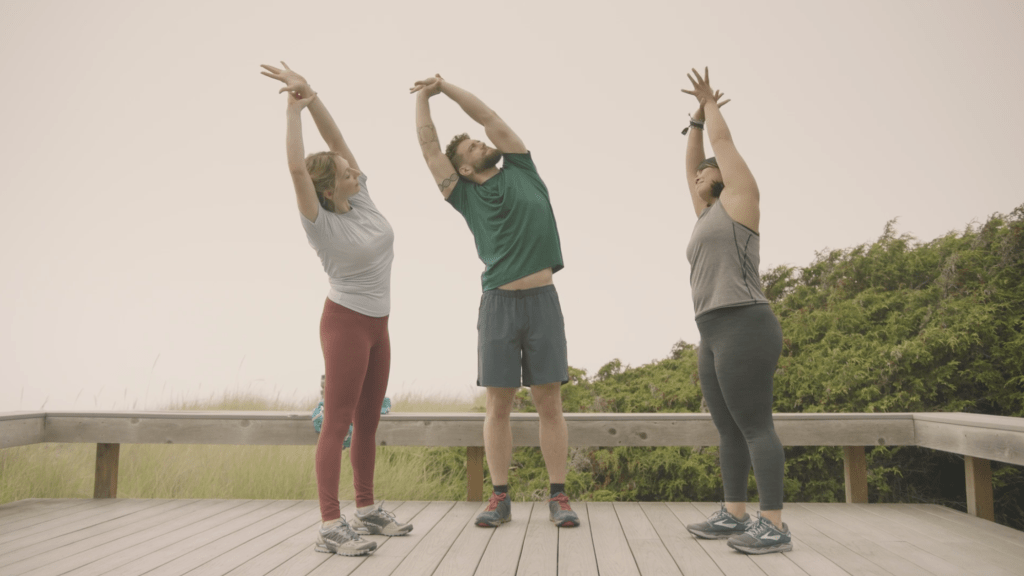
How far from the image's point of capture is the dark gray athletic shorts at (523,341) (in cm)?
252

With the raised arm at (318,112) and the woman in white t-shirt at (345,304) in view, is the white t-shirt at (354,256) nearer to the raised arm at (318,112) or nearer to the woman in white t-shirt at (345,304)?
the woman in white t-shirt at (345,304)

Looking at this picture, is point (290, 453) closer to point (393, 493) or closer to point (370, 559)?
point (393, 493)

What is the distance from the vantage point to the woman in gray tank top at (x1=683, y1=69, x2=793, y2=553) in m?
2.14

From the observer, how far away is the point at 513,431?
118 inches

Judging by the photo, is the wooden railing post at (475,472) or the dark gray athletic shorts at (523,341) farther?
the wooden railing post at (475,472)

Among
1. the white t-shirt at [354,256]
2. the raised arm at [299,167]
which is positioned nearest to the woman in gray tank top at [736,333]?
the white t-shirt at [354,256]

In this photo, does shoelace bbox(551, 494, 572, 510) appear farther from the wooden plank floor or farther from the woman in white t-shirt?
the woman in white t-shirt

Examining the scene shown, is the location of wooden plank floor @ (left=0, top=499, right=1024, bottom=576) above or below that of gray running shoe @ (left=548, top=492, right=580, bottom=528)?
below

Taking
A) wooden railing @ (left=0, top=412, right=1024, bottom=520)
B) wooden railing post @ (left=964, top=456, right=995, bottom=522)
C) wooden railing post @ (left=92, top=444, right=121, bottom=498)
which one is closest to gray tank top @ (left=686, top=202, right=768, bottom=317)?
wooden railing @ (left=0, top=412, right=1024, bottom=520)

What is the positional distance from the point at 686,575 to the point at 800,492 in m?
1.92

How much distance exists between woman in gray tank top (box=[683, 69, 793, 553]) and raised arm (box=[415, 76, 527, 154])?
75cm

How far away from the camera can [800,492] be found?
353 centimetres

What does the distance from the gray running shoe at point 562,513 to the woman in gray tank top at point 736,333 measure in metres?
0.50

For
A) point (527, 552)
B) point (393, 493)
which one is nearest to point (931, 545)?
point (527, 552)
